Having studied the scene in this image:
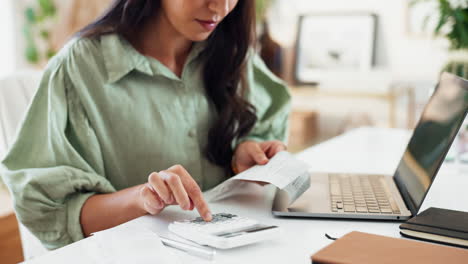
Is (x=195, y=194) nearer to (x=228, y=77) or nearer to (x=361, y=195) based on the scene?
(x=361, y=195)

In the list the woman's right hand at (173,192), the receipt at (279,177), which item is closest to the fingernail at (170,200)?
the woman's right hand at (173,192)

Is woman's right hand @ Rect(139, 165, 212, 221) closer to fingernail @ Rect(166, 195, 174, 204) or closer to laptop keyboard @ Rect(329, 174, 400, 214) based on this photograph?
fingernail @ Rect(166, 195, 174, 204)

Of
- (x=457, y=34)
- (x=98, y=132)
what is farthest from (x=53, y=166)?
(x=457, y=34)

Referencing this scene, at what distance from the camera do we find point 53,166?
98 centimetres

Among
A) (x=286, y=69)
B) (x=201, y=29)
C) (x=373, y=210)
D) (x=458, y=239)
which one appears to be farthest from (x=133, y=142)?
(x=286, y=69)

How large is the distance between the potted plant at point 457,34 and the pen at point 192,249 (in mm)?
1546

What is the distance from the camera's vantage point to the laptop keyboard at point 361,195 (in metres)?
0.92

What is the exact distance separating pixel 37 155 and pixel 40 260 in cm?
29

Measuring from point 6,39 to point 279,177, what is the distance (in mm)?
2925

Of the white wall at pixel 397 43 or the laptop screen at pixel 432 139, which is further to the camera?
the white wall at pixel 397 43

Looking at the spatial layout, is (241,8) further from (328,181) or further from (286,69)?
(286,69)

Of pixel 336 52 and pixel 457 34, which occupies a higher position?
pixel 457 34

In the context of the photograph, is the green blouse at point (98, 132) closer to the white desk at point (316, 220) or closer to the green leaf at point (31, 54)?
the white desk at point (316, 220)

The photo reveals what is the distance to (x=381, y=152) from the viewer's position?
57.8 inches
